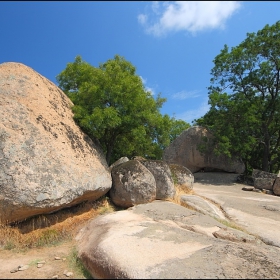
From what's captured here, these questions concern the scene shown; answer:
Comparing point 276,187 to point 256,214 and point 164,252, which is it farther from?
point 164,252

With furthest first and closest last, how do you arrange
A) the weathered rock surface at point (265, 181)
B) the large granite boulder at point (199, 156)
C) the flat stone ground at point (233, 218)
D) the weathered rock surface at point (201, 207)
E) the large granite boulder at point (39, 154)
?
1. the large granite boulder at point (199, 156)
2. the weathered rock surface at point (265, 181)
3. the weathered rock surface at point (201, 207)
4. the large granite boulder at point (39, 154)
5. the flat stone ground at point (233, 218)

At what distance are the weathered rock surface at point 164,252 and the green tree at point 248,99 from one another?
12.9 m

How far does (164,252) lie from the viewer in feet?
18.1

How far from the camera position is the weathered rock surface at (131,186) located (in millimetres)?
9664

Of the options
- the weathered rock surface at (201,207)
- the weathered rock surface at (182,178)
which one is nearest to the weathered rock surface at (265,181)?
the weathered rock surface at (182,178)

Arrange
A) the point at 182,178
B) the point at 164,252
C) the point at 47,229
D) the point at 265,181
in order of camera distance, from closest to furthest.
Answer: the point at 164,252, the point at 47,229, the point at 182,178, the point at 265,181

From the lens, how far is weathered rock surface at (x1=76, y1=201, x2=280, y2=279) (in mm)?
4766

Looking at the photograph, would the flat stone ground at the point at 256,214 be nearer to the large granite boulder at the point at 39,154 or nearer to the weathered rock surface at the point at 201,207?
the weathered rock surface at the point at 201,207

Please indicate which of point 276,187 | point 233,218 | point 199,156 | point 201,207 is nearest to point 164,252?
point 201,207

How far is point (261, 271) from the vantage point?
4.92 meters

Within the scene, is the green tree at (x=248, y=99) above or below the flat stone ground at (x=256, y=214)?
above

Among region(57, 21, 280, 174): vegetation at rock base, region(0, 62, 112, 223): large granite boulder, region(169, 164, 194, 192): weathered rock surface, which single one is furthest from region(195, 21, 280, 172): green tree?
region(0, 62, 112, 223): large granite boulder

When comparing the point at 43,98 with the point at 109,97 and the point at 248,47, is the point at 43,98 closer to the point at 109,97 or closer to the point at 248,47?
the point at 109,97

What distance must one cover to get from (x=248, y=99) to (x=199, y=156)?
6213 mm
